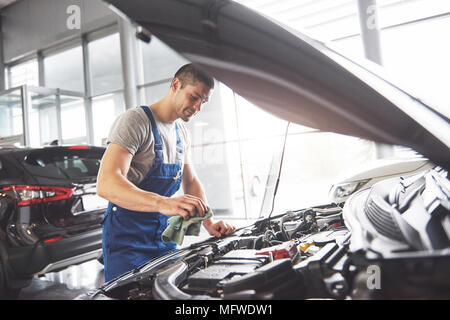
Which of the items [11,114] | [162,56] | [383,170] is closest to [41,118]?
[11,114]

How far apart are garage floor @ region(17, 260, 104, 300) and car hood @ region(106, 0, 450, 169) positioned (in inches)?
99.8

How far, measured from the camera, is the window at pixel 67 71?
5564mm

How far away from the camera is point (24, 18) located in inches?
82.5

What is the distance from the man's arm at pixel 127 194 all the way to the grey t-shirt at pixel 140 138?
44 mm

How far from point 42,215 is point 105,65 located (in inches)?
215

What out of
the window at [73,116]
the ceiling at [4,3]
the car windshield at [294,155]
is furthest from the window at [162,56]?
the window at [73,116]

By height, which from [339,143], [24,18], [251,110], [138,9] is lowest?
[339,143]

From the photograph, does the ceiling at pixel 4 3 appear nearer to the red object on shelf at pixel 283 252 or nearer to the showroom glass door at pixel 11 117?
the red object on shelf at pixel 283 252

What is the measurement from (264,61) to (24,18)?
2171 millimetres

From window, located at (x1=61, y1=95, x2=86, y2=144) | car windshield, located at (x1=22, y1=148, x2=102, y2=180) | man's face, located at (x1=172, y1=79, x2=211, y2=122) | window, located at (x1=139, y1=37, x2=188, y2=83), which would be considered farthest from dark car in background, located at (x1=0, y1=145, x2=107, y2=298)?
window, located at (x1=61, y1=95, x2=86, y2=144)

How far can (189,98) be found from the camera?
1.21m

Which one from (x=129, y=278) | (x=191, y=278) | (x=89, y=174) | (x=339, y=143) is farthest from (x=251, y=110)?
(x=89, y=174)

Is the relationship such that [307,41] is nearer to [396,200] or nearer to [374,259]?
[374,259]

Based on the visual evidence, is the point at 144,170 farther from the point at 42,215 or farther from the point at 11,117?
the point at 11,117
